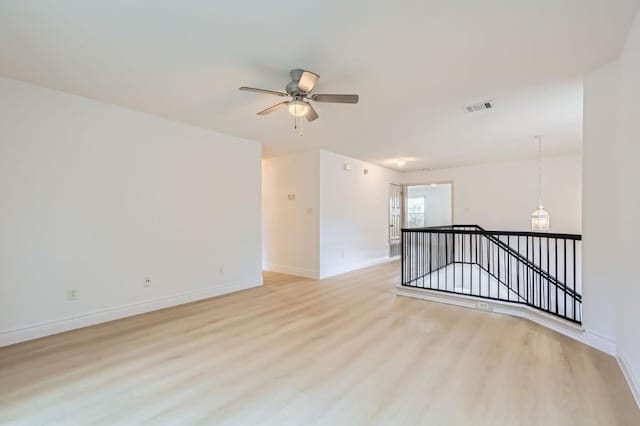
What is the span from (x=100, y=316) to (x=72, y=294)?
1.31 ft

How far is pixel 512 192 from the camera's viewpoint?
23.7 ft

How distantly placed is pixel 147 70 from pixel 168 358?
262cm

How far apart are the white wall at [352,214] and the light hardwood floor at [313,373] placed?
259cm

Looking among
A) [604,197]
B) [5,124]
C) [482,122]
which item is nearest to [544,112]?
[482,122]

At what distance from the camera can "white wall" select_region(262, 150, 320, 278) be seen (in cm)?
596

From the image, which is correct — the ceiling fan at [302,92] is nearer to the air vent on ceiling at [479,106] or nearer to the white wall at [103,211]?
the air vent on ceiling at [479,106]

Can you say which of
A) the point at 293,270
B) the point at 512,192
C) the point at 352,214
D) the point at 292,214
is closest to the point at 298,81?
the point at 292,214

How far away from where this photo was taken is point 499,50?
2430 mm

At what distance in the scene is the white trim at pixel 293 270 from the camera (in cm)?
591

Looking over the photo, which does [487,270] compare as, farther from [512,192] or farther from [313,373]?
[313,373]

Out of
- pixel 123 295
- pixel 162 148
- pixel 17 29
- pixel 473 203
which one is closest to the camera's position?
pixel 17 29

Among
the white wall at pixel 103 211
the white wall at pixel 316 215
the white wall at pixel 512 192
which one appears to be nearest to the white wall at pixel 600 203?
the white wall at pixel 316 215

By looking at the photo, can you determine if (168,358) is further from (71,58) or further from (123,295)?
(71,58)

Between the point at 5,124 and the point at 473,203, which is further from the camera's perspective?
the point at 473,203
